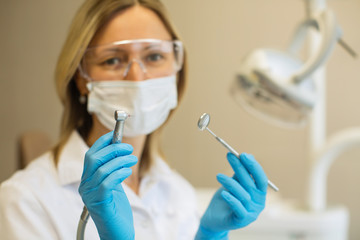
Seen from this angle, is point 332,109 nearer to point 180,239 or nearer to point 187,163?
point 187,163

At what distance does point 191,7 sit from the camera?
5.37 ft

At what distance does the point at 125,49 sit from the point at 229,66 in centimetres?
102

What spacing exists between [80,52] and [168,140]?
81cm

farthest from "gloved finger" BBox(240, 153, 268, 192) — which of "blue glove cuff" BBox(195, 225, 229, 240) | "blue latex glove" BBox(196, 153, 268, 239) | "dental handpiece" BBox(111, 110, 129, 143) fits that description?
"dental handpiece" BBox(111, 110, 129, 143)

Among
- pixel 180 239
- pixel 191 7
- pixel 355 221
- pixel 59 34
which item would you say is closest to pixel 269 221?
pixel 180 239

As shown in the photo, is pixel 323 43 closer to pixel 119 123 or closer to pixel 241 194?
pixel 241 194

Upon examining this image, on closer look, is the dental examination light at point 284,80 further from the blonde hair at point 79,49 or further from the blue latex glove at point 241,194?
the blue latex glove at point 241,194

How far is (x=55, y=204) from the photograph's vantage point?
2.47 feet

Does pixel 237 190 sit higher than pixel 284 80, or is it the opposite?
pixel 284 80

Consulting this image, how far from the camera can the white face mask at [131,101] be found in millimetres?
727

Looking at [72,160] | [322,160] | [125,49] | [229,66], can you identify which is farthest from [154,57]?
[229,66]

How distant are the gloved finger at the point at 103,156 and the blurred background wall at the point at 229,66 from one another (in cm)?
97

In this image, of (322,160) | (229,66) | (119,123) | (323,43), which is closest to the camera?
(119,123)

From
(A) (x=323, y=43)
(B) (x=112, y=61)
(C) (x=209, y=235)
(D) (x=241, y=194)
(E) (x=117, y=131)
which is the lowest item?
(C) (x=209, y=235)
